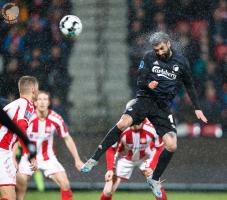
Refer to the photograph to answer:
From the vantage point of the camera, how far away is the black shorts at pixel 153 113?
30.1ft

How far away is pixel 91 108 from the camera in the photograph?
41.5ft

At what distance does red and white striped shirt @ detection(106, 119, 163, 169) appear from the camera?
399 inches

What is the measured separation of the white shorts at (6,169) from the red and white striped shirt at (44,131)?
6.94 feet

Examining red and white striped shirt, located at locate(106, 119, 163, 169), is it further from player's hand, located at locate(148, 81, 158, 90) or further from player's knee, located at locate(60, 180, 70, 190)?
player's hand, located at locate(148, 81, 158, 90)

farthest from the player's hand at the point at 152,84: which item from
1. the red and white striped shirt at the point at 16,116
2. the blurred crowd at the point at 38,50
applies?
the blurred crowd at the point at 38,50

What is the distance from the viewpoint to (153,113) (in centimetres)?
920

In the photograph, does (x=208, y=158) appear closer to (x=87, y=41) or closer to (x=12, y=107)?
(x=87, y=41)

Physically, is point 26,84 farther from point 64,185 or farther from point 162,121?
point 64,185

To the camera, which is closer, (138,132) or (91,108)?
(138,132)

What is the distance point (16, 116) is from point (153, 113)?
5.44 feet

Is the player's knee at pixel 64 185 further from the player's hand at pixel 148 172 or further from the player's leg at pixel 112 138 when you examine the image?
the player's hand at pixel 148 172

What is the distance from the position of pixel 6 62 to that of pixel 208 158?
3116 millimetres

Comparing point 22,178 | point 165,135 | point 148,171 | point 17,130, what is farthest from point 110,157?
point 17,130

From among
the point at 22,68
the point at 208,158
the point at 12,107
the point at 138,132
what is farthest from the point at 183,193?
the point at 12,107
